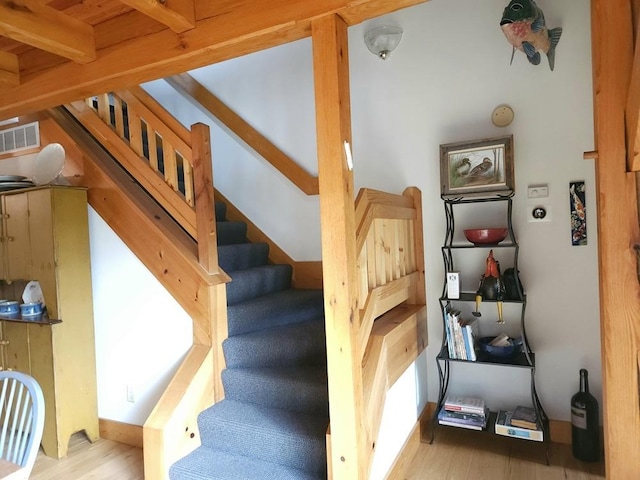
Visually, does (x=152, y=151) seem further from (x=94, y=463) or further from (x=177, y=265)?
(x=94, y=463)

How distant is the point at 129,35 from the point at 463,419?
2729 millimetres

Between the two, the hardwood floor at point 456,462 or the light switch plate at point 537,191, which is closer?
the hardwood floor at point 456,462

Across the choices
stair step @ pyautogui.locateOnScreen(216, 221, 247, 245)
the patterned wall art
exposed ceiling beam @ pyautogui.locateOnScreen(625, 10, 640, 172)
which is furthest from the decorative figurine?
stair step @ pyautogui.locateOnScreen(216, 221, 247, 245)

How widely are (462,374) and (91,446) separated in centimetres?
246

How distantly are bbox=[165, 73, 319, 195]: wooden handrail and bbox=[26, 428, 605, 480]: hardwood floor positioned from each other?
1.97m

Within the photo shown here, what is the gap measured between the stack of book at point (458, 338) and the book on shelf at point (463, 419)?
0.35 meters

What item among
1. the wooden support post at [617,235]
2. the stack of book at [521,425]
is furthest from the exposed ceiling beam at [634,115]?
the stack of book at [521,425]

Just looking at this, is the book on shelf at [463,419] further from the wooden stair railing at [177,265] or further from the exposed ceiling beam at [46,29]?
the exposed ceiling beam at [46,29]

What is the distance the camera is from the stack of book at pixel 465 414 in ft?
8.14

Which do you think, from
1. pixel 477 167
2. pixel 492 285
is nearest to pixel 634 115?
pixel 477 167

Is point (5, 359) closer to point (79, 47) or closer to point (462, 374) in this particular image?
point (79, 47)

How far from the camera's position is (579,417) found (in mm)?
2332

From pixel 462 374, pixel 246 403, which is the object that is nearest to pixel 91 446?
pixel 246 403

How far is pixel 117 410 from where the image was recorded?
276 cm
